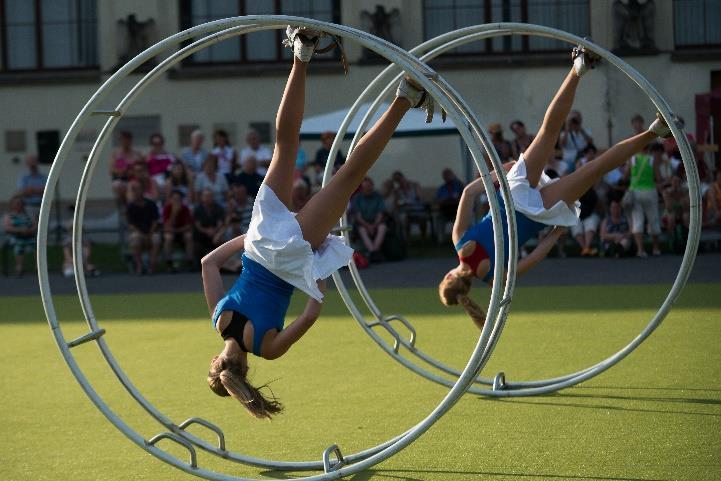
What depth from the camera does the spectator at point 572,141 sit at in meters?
16.5

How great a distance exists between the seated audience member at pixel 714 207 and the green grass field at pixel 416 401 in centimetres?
391

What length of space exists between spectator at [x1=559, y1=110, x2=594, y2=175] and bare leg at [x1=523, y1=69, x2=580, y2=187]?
317 inches

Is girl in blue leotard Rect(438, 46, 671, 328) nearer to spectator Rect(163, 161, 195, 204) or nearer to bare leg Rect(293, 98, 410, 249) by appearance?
bare leg Rect(293, 98, 410, 249)

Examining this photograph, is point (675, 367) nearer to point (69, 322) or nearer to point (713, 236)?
point (69, 322)

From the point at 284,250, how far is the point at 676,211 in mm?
11068

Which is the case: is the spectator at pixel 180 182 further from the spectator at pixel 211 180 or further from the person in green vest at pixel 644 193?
the person in green vest at pixel 644 193

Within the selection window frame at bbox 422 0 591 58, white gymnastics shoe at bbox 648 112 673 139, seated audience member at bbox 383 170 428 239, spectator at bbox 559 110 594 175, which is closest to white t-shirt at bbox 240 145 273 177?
seated audience member at bbox 383 170 428 239

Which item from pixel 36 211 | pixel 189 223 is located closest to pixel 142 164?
pixel 189 223

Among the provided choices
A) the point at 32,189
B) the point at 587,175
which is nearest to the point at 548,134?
the point at 587,175

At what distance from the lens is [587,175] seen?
8.20 m

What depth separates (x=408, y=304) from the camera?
1285cm

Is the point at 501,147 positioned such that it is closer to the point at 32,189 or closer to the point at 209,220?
the point at 209,220

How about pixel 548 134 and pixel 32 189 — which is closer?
pixel 548 134

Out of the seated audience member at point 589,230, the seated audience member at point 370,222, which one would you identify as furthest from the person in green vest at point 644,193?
the seated audience member at point 370,222
